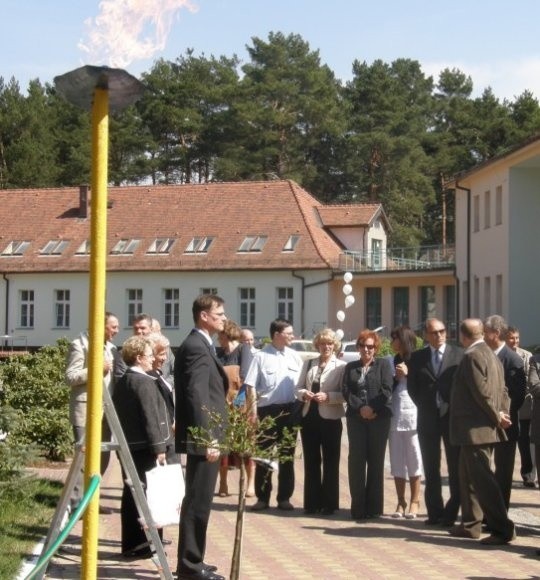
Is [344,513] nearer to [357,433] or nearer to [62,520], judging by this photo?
[357,433]

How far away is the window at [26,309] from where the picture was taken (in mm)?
63000

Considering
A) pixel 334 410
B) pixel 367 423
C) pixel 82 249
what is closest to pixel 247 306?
pixel 82 249

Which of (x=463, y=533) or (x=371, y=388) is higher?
(x=371, y=388)

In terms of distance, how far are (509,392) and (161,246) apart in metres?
49.9

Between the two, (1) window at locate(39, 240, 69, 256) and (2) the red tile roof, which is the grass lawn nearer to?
(2) the red tile roof

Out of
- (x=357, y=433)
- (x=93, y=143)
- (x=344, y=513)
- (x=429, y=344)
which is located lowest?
(x=344, y=513)

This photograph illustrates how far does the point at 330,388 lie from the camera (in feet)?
41.9

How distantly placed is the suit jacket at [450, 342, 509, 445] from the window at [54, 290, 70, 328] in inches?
2054

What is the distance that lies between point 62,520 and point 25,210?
59.9 meters

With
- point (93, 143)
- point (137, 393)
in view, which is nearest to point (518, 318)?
point (137, 393)

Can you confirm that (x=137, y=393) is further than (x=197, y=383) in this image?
Yes

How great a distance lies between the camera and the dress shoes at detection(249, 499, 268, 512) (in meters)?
12.9

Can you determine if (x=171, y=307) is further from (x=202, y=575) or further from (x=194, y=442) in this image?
(x=202, y=575)

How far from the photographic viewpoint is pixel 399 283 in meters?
57.7
